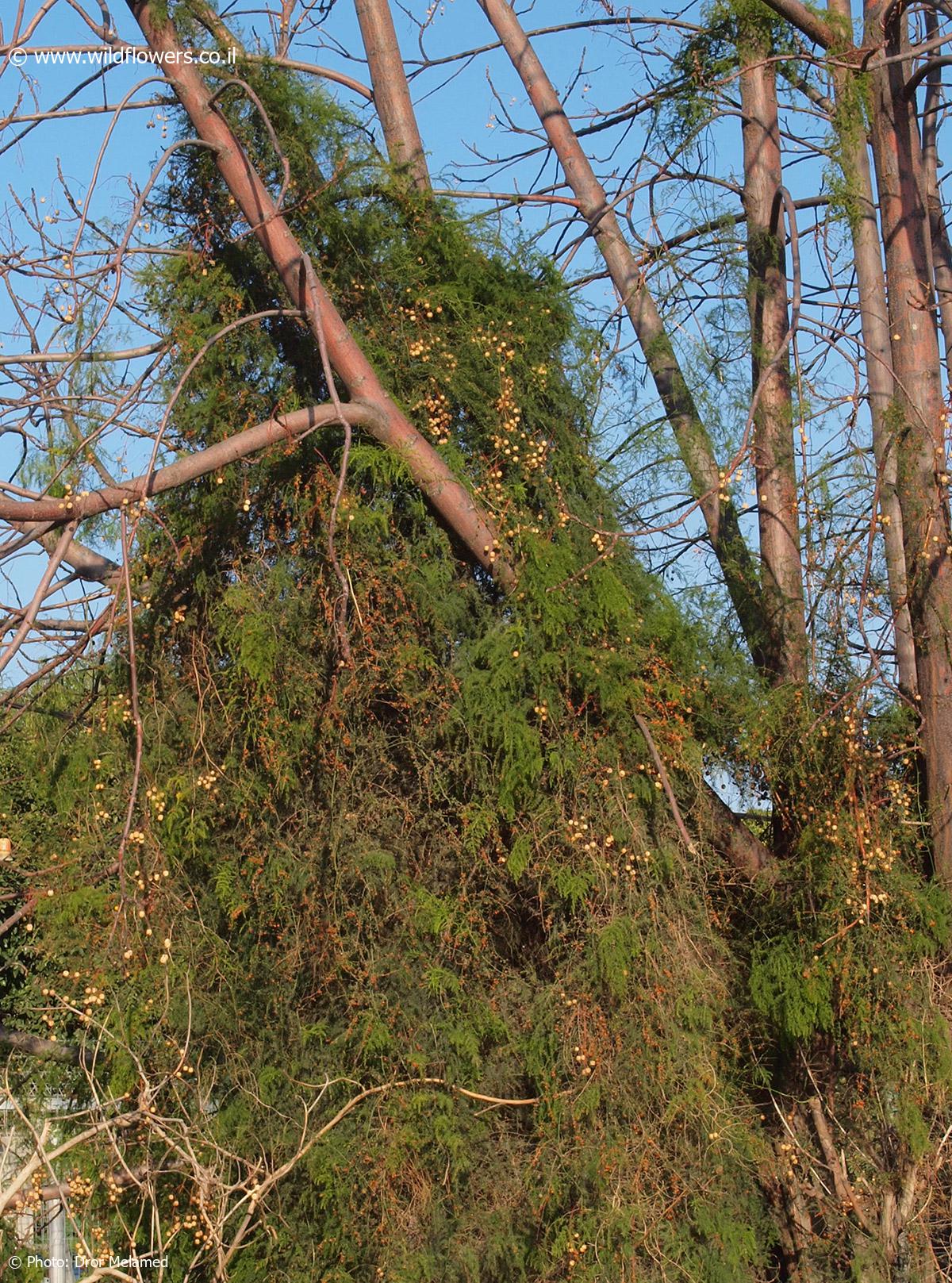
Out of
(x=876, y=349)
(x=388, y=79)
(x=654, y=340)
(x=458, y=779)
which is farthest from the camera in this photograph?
(x=388, y=79)

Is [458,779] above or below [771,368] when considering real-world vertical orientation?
below

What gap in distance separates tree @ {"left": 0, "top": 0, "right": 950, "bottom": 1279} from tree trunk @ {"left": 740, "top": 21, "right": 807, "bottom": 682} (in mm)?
28

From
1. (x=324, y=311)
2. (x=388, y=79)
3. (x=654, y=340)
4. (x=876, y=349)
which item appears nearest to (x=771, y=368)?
(x=654, y=340)

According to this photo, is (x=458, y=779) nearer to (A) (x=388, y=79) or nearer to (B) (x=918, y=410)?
(B) (x=918, y=410)

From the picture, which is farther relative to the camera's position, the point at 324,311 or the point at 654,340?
the point at 654,340

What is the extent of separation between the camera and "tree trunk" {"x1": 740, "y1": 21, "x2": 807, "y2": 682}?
4828 mm

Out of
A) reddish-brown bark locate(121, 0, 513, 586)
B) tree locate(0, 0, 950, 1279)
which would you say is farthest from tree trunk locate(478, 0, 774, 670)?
reddish-brown bark locate(121, 0, 513, 586)

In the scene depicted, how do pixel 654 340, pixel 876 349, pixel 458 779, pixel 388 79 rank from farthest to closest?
1. pixel 388 79
2. pixel 876 349
3. pixel 654 340
4. pixel 458 779

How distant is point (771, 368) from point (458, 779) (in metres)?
1.81

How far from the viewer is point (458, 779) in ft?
14.3

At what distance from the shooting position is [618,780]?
169 inches

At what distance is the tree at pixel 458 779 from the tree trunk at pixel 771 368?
0.09ft

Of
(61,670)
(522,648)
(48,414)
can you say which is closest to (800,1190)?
(522,648)

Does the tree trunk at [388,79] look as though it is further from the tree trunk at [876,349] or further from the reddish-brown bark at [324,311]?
the tree trunk at [876,349]
